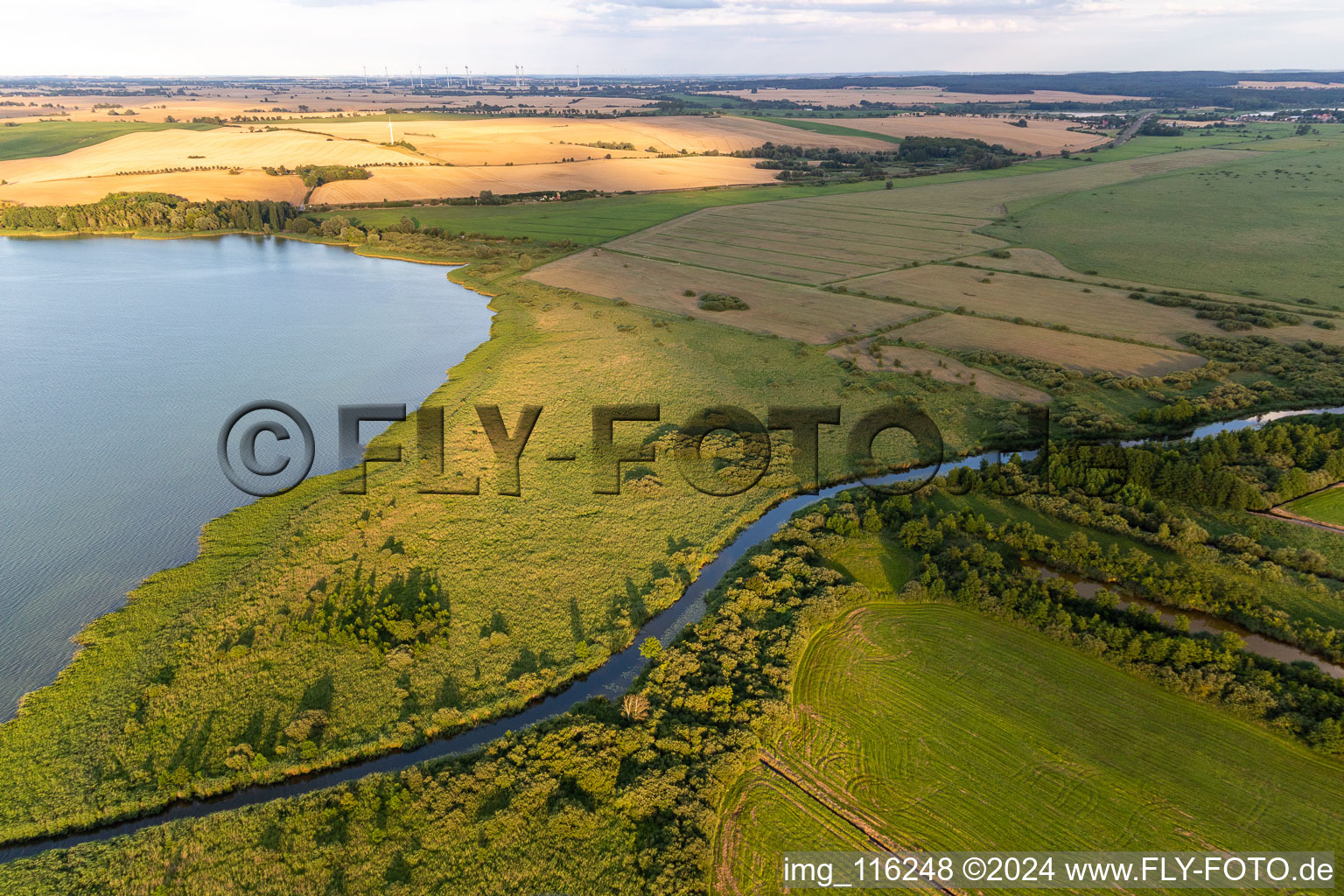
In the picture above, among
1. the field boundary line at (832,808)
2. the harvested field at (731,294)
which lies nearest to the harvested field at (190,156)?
the harvested field at (731,294)

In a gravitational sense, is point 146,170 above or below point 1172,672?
above

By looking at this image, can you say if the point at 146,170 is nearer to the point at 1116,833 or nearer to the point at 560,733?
the point at 560,733

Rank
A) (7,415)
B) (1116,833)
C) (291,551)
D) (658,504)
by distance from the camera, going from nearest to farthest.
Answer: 1. (1116,833)
2. (291,551)
3. (658,504)
4. (7,415)

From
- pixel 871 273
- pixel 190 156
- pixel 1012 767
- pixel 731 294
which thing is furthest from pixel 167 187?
pixel 1012 767

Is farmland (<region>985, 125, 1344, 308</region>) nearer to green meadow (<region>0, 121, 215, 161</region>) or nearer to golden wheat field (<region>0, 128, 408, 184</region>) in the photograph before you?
golden wheat field (<region>0, 128, 408, 184</region>)

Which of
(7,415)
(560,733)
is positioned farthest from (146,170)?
(560,733)

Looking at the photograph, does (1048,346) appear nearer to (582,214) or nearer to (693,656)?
(693,656)
